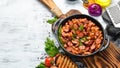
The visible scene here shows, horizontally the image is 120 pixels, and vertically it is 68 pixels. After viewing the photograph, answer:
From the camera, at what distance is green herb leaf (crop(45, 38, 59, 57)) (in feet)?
4.84

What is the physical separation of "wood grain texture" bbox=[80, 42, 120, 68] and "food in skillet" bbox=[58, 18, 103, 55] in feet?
0.14

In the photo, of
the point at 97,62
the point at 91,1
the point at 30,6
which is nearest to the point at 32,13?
the point at 30,6

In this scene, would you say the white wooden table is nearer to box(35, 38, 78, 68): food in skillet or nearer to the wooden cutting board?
box(35, 38, 78, 68): food in skillet

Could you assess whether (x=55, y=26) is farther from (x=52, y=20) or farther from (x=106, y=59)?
(x=106, y=59)

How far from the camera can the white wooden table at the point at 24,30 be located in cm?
150

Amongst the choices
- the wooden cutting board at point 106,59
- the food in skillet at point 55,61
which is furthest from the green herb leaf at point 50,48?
the wooden cutting board at point 106,59

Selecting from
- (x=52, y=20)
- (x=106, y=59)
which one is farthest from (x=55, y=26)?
(x=106, y=59)

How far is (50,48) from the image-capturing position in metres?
1.49

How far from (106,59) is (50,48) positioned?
0.23 m

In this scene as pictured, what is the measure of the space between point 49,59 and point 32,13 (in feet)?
0.91

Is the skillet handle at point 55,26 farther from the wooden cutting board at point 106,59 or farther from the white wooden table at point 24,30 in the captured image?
the wooden cutting board at point 106,59

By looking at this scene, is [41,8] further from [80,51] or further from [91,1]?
[80,51]

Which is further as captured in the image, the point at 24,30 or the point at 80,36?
the point at 24,30

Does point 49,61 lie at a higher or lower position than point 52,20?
lower
